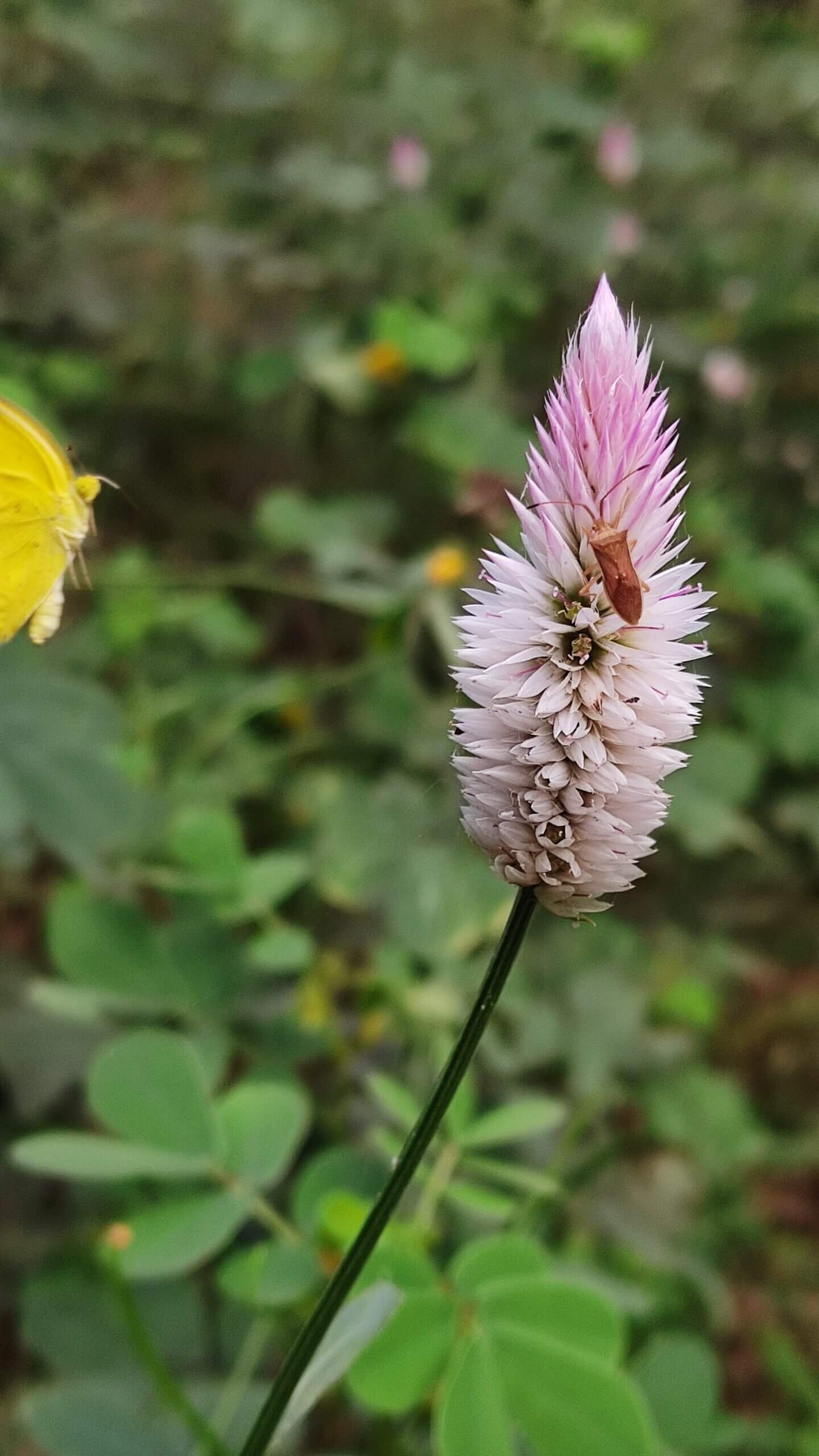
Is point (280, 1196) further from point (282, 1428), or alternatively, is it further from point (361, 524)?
point (361, 524)

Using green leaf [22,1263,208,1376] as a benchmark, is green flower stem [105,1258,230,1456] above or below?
above

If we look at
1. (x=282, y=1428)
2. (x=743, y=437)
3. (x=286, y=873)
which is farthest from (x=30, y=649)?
(x=743, y=437)

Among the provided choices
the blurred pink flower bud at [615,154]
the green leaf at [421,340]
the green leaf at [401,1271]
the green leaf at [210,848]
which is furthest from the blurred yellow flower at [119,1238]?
the blurred pink flower bud at [615,154]

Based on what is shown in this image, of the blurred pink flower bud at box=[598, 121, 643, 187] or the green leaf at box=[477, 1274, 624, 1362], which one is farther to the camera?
the blurred pink flower bud at box=[598, 121, 643, 187]

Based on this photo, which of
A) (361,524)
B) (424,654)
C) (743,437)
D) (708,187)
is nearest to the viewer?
(424,654)

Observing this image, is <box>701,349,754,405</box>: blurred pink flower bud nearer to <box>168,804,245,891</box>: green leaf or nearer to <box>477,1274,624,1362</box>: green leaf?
<box>168,804,245,891</box>: green leaf

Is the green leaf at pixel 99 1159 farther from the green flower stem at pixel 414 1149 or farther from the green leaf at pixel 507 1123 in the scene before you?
the green flower stem at pixel 414 1149

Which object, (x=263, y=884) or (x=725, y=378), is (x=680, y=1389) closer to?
(x=263, y=884)

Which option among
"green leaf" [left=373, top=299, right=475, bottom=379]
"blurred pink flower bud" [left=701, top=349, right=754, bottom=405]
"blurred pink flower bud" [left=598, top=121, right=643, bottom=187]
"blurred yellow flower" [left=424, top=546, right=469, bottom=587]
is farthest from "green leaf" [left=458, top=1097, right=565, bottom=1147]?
"blurred pink flower bud" [left=598, top=121, right=643, bottom=187]
